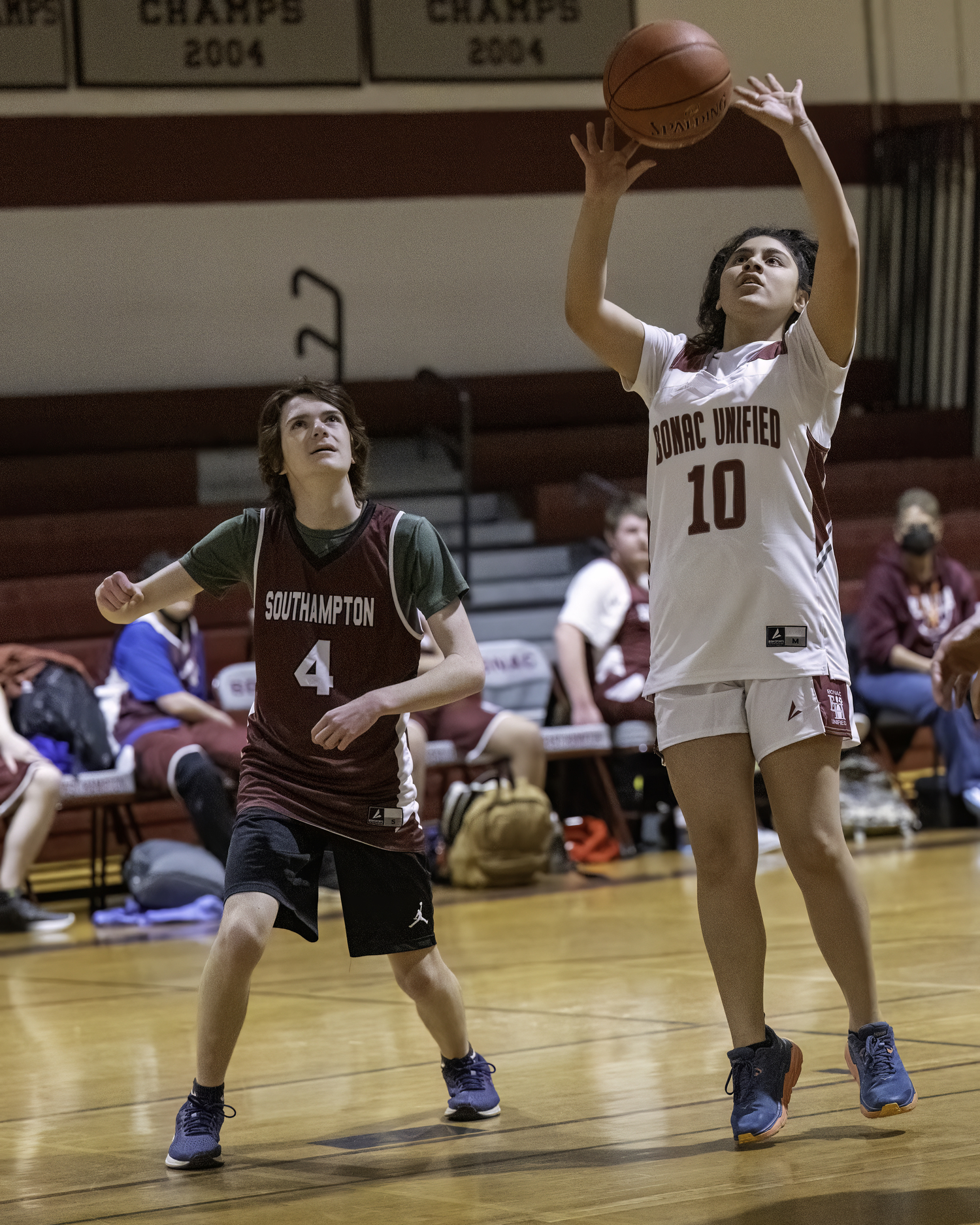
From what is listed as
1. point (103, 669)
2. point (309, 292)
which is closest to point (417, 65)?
point (309, 292)

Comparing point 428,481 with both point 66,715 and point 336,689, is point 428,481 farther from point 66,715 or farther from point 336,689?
point 336,689

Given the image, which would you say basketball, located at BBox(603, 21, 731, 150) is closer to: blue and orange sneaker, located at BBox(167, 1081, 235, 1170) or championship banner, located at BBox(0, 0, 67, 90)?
blue and orange sneaker, located at BBox(167, 1081, 235, 1170)

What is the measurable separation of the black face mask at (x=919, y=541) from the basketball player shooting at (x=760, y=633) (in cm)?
494

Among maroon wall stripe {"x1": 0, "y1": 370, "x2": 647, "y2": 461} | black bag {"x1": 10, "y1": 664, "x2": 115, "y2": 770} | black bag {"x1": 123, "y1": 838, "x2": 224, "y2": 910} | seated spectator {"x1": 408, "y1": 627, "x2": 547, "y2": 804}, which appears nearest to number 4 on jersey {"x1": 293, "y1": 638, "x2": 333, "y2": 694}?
black bag {"x1": 123, "y1": 838, "x2": 224, "y2": 910}

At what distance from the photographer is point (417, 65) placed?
10.5 meters

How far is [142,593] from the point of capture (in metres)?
3.32

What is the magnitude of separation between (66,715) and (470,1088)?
3.86 metres

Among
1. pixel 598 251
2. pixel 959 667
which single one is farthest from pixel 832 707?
pixel 598 251

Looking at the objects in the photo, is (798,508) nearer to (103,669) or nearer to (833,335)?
(833,335)

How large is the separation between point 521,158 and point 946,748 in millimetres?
5077

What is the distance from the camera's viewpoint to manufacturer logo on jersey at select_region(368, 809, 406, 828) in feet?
10.7

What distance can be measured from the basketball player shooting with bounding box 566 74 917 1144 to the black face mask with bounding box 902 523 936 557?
16.2ft

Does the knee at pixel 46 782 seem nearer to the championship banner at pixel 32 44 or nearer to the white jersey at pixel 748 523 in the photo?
the white jersey at pixel 748 523

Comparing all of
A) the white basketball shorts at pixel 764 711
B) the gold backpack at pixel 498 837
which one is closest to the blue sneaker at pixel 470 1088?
the white basketball shorts at pixel 764 711
